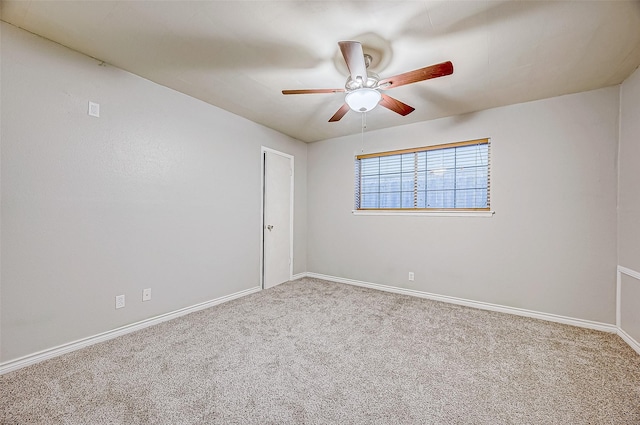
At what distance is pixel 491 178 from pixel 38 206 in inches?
175

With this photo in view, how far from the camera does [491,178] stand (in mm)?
3221

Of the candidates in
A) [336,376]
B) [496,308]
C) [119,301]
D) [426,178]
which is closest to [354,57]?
[336,376]

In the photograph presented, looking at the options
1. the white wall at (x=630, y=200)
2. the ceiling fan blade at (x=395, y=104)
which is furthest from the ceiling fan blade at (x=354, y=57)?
the white wall at (x=630, y=200)

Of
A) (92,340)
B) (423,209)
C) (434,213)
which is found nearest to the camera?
(92,340)

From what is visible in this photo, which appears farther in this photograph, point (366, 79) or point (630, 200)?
point (630, 200)

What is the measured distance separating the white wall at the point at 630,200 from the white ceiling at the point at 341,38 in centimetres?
28

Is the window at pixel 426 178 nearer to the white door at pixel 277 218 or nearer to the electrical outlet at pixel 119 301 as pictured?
the white door at pixel 277 218

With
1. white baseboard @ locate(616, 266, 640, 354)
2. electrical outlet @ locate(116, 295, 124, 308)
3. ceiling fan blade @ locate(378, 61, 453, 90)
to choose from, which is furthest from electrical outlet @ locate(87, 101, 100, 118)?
white baseboard @ locate(616, 266, 640, 354)

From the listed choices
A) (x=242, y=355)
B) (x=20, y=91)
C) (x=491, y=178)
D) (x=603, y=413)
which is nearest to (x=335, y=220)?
(x=491, y=178)

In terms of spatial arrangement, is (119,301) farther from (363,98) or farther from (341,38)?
(341,38)

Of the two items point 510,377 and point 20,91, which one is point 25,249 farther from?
point 510,377

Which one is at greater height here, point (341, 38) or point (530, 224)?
point (341, 38)

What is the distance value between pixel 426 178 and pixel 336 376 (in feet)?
9.36

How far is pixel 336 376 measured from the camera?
188 centimetres
